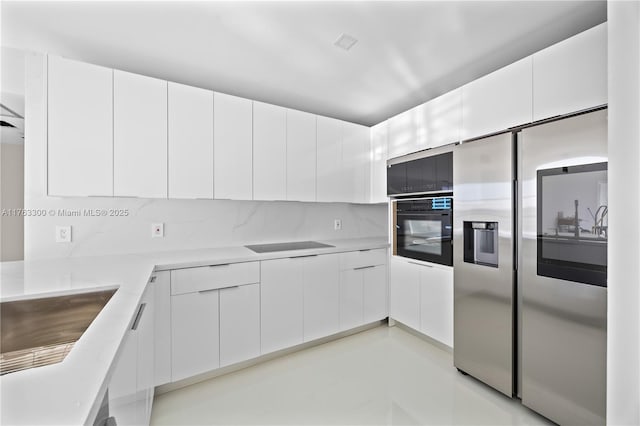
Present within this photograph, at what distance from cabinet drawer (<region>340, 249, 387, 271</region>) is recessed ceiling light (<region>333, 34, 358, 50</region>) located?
1.63m

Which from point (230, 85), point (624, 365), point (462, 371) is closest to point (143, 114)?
point (230, 85)

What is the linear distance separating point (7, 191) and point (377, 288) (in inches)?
116

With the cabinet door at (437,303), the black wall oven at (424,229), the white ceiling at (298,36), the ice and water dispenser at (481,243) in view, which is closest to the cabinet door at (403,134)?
the white ceiling at (298,36)

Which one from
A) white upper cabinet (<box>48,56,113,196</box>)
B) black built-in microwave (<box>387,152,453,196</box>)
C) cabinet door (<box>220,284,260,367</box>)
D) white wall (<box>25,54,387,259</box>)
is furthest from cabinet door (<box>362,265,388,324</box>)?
white upper cabinet (<box>48,56,113,196</box>)

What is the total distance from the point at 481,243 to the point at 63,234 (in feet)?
9.63

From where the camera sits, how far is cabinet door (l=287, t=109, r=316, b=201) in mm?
2521

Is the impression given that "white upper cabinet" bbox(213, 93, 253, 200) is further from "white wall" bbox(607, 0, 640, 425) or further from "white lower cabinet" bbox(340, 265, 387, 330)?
"white wall" bbox(607, 0, 640, 425)

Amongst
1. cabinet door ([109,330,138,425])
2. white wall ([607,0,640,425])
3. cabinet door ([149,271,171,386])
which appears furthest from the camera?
cabinet door ([149,271,171,386])

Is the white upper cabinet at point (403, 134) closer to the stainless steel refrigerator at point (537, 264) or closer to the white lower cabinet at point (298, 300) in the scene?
the stainless steel refrigerator at point (537, 264)

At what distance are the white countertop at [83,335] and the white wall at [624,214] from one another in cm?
150

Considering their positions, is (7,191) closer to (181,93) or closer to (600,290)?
(181,93)

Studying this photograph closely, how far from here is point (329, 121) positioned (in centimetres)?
274

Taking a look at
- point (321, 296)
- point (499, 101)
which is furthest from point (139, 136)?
point (499, 101)

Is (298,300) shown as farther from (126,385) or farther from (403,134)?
(403,134)
